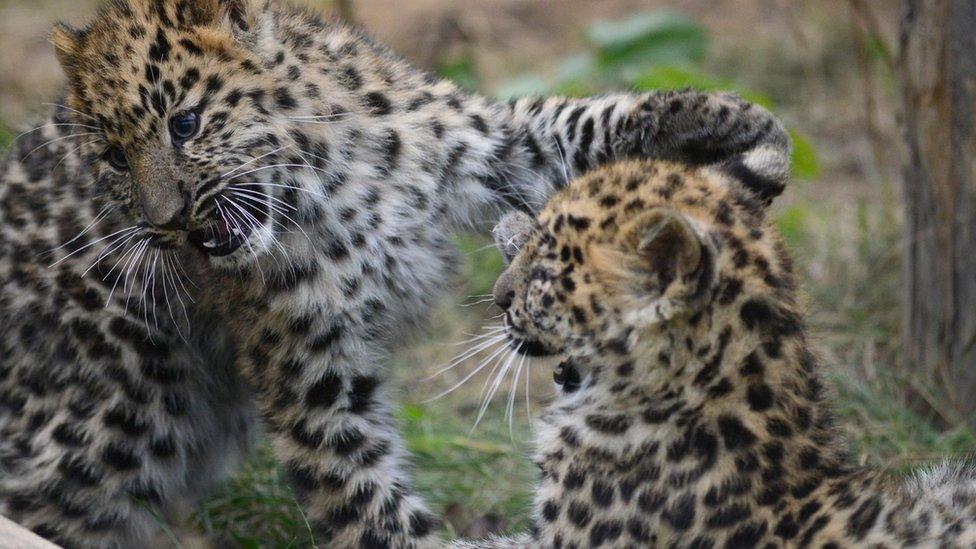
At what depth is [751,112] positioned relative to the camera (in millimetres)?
6379

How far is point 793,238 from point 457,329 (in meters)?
2.71

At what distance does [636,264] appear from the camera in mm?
4750

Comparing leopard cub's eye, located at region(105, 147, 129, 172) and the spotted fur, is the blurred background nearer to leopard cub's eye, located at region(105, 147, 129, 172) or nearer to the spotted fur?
the spotted fur

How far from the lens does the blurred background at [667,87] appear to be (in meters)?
7.65

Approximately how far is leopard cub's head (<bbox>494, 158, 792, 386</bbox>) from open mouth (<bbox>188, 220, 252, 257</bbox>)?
1.34 m

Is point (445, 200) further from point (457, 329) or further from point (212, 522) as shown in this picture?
point (457, 329)

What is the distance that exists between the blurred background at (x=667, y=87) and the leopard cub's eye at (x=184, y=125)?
1955 millimetres

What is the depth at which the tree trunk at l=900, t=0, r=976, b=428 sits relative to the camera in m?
7.15

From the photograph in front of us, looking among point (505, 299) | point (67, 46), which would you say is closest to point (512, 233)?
point (505, 299)

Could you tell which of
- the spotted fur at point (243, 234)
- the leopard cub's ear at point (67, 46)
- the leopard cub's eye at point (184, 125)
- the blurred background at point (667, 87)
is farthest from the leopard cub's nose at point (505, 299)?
the leopard cub's ear at point (67, 46)

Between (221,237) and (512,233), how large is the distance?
1379 mm

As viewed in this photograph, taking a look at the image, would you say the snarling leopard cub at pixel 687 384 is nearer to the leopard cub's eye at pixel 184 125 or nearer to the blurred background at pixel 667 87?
the blurred background at pixel 667 87

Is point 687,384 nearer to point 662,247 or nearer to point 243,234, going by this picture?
point 662,247

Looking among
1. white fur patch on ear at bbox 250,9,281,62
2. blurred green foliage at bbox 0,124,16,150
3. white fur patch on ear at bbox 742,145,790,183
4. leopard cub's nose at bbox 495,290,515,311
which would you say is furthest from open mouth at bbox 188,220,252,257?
blurred green foliage at bbox 0,124,16,150
